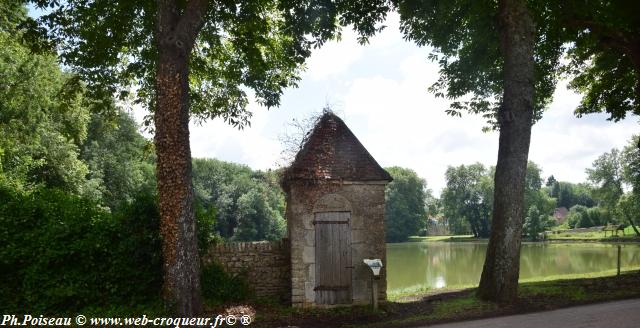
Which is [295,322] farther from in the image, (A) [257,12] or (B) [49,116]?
(B) [49,116]

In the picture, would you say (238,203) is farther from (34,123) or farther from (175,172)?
(175,172)

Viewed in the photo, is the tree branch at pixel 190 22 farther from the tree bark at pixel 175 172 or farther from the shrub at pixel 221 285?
the shrub at pixel 221 285

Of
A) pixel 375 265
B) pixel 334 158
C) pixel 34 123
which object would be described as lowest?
pixel 375 265

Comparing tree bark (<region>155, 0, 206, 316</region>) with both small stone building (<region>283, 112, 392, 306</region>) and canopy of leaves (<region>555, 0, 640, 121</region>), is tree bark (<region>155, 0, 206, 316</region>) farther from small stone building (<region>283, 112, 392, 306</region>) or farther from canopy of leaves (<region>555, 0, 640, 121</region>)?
canopy of leaves (<region>555, 0, 640, 121</region>)

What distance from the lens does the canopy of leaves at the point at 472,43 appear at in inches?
487

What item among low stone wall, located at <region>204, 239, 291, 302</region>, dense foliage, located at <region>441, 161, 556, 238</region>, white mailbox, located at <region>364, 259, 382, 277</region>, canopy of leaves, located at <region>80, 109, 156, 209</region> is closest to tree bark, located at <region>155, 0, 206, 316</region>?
low stone wall, located at <region>204, 239, 291, 302</region>

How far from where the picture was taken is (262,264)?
1123cm

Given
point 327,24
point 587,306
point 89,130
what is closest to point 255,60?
point 327,24

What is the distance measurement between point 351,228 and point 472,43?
7696mm

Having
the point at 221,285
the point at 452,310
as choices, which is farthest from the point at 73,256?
the point at 452,310

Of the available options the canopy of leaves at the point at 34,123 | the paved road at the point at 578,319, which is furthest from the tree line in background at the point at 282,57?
the canopy of leaves at the point at 34,123

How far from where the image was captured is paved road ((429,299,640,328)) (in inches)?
281

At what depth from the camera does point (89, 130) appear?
28.7 meters

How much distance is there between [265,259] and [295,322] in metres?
2.73
